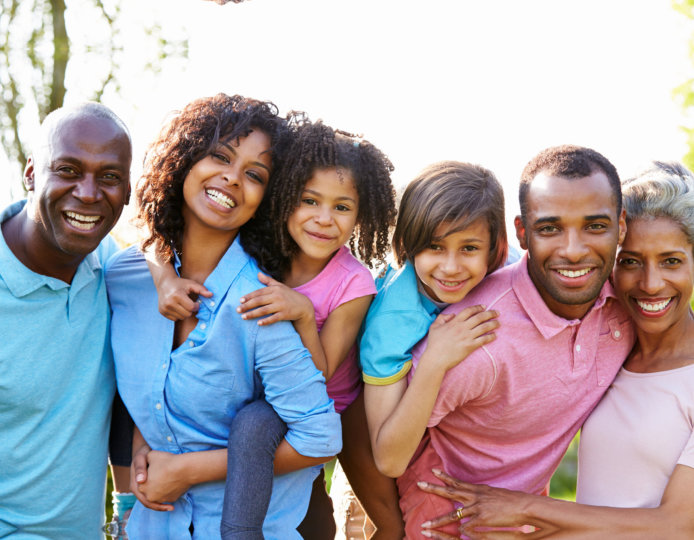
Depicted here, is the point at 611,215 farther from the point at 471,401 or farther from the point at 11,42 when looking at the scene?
the point at 11,42

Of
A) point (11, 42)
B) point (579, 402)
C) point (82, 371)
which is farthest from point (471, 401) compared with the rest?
point (11, 42)

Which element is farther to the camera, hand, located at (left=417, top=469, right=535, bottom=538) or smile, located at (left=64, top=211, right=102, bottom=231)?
hand, located at (left=417, top=469, right=535, bottom=538)

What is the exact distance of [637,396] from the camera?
3.19 meters

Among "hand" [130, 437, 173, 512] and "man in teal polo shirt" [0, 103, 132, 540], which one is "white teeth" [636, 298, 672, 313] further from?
"man in teal polo shirt" [0, 103, 132, 540]

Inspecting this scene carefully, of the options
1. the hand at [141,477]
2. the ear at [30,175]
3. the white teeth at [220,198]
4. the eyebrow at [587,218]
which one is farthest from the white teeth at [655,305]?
the ear at [30,175]

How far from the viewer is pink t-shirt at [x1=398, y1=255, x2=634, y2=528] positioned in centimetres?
318

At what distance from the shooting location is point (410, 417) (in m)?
3.06

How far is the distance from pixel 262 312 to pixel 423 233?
0.83m

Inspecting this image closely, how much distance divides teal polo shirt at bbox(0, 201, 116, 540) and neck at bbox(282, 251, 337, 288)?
835mm

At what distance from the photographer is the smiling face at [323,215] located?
10.9 ft

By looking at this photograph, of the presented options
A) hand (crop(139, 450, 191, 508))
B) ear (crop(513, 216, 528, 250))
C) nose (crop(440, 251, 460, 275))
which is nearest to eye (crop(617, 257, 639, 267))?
ear (crop(513, 216, 528, 250))

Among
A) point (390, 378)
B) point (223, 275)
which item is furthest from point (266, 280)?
point (390, 378)

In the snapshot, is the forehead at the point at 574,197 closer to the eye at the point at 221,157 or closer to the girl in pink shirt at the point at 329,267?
the girl in pink shirt at the point at 329,267

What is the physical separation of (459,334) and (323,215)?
79 cm
